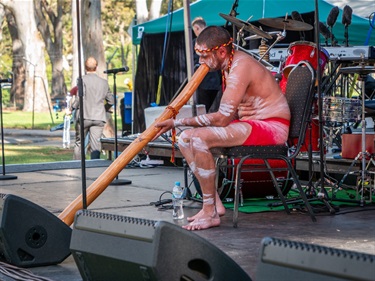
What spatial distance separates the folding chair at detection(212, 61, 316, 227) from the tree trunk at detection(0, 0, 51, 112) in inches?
1150

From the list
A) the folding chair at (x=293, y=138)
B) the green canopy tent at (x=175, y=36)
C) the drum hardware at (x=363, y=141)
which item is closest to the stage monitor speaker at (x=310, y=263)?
the folding chair at (x=293, y=138)

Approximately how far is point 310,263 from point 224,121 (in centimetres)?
320

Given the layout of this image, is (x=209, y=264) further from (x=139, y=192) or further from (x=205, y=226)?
(x=139, y=192)

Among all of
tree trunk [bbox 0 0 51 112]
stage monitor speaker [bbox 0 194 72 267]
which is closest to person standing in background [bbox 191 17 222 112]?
stage monitor speaker [bbox 0 194 72 267]

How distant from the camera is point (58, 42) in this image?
48.6m

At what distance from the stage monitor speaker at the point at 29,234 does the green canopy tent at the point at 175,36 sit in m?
8.91

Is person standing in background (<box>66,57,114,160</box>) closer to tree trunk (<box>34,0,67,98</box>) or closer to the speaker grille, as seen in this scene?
the speaker grille

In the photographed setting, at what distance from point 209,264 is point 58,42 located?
4567cm

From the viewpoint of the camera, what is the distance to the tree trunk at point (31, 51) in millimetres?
37062

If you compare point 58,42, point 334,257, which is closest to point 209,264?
point 334,257

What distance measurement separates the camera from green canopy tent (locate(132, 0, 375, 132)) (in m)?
13.8

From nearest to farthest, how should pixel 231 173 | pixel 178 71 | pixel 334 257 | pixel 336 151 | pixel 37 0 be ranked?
pixel 334 257
pixel 231 173
pixel 336 151
pixel 178 71
pixel 37 0

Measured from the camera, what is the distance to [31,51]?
39625 mm

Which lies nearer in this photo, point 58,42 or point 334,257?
point 334,257
